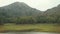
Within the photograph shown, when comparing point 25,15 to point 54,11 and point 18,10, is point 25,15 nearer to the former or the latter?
point 18,10

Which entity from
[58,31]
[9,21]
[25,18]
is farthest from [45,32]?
[9,21]

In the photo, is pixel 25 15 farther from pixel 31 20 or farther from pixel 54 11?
pixel 54 11

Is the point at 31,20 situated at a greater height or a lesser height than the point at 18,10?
lesser

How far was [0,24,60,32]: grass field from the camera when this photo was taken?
6.64 ft

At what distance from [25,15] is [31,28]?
0.18m

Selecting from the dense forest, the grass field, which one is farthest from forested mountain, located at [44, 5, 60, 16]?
the grass field

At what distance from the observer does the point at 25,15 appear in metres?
2.08

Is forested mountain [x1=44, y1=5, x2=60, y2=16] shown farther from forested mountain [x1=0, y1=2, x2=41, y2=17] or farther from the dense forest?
forested mountain [x1=0, y1=2, x2=41, y2=17]

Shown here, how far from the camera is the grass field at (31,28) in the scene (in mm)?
2023

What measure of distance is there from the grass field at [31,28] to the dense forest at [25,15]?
50mm

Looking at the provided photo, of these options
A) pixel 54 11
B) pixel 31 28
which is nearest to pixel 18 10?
pixel 31 28

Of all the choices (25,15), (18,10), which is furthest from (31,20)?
(18,10)

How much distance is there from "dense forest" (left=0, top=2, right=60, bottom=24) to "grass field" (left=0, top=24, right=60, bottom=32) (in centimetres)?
5

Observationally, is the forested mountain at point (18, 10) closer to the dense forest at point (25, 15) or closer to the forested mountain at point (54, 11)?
the dense forest at point (25, 15)
